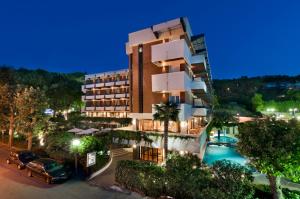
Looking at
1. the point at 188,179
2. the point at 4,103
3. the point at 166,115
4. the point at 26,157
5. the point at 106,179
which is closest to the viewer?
the point at 188,179

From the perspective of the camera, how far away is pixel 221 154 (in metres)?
35.7

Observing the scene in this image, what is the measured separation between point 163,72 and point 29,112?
761 inches

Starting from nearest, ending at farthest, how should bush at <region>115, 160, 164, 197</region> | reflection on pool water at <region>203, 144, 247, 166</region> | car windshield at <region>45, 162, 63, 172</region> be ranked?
1. bush at <region>115, 160, 164, 197</region>
2. car windshield at <region>45, 162, 63, 172</region>
3. reflection on pool water at <region>203, 144, 247, 166</region>

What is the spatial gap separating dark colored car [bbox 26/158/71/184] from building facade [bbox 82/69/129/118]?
34829 millimetres

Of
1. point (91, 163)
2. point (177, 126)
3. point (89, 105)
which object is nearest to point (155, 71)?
point (177, 126)

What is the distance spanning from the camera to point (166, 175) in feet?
49.6

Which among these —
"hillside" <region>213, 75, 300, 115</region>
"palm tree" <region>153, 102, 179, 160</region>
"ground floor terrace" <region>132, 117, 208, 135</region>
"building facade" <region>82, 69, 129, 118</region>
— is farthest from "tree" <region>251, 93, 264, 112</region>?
"palm tree" <region>153, 102, 179, 160</region>

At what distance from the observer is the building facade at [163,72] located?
25594 millimetres

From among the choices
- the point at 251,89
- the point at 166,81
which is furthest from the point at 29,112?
the point at 251,89

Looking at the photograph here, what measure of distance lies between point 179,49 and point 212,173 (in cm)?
1574

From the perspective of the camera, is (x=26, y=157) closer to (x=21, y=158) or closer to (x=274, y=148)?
(x=21, y=158)

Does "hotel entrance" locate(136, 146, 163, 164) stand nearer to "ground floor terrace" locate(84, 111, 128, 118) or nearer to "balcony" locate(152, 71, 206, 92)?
"balcony" locate(152, 71, 206, 92)

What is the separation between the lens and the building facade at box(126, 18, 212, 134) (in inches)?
1008

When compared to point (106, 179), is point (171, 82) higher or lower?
higher
